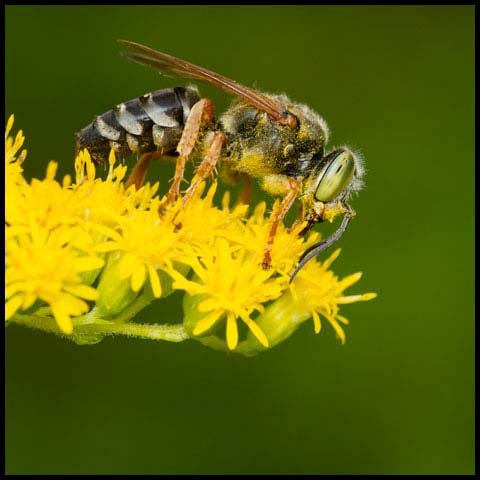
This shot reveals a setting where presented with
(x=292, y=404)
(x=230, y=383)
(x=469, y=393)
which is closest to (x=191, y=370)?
(x=230, y=383)

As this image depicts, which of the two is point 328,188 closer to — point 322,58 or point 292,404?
point 292,404

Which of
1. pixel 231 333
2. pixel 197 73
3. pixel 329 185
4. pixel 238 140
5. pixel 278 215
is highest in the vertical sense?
pixel 197 73

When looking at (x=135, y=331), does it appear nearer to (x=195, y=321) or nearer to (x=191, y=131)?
(x=195, y=321)

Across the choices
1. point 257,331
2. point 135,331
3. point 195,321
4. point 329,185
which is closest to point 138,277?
point 135,331

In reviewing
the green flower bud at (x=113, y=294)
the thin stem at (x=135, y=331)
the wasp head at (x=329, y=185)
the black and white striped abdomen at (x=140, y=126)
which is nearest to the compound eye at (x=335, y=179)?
the wasp head at (x=329, y=185)

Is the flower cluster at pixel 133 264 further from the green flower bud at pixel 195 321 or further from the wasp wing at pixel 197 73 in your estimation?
the wasp wing at pixel 197 73

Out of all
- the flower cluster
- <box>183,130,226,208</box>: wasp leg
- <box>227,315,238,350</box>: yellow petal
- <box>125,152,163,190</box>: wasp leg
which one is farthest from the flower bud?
<box>125,152,163,190</box>: wasp leg

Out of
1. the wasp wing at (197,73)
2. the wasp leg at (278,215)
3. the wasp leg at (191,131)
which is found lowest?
the wasp leg at (278,215)

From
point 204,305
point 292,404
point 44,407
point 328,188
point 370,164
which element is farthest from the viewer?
point 370,164
